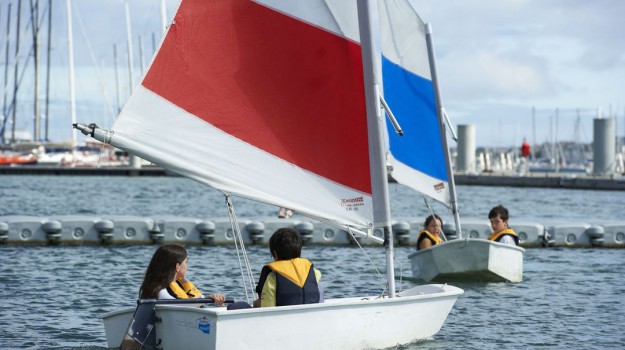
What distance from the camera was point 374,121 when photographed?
39.7 ft

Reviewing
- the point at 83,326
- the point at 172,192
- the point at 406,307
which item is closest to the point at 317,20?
the point at 406,307

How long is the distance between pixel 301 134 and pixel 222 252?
14500mm

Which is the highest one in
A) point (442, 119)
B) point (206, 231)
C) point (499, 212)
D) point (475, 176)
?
point (475, 176)

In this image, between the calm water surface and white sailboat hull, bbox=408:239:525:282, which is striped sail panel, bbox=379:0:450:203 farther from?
the calm water surface

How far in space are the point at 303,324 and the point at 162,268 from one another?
162cm

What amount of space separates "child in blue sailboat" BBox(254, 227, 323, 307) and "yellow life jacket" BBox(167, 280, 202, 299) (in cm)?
74

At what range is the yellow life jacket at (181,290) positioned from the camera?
11.1 m

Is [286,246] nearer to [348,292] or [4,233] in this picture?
[348,292]

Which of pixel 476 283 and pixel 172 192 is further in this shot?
pixel 172 192

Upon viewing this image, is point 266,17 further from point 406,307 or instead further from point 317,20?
point 406,307

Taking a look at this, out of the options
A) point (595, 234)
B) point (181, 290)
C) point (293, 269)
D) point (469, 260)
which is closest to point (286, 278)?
point (293, 269)

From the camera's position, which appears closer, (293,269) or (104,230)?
(293,269)

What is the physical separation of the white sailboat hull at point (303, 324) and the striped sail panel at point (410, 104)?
349 inches

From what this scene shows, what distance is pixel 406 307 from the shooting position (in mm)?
12461
